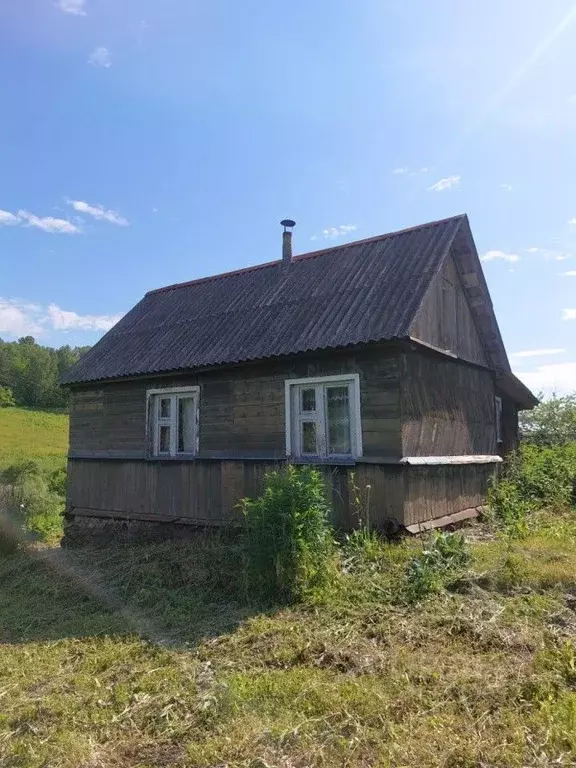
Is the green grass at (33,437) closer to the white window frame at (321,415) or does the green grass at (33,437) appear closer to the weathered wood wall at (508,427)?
the weathered wood wall at (508,427)

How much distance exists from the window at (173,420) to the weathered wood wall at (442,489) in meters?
4.30

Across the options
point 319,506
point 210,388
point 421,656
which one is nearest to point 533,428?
point 210,388

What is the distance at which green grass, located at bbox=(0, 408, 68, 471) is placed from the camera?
32669 millimetres

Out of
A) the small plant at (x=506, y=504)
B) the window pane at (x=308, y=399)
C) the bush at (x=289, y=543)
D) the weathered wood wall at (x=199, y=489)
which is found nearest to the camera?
the bush at (x=289, y=543)

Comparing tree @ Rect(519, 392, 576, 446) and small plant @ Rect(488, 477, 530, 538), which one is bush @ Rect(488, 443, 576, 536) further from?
tree @ Rect(519, 392, 576, 446)

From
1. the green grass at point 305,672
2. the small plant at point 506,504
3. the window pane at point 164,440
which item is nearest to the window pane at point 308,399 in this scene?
the green grass at point 305,672

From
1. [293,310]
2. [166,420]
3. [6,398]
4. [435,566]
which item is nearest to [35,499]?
[166,420]

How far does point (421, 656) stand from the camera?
5031 millimetres

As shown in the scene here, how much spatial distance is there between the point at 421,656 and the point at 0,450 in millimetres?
35253

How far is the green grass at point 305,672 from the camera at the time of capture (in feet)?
12.5

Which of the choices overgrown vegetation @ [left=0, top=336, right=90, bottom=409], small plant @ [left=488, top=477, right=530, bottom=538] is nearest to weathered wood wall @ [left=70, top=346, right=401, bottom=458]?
small plant @ [left=488, top=477, right=530, bottom=538]

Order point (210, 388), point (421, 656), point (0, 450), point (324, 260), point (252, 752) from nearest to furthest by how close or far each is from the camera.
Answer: point (252, 752)
point (421, 656)
point (210, 388)
point (324, 260)
point (0, 450)

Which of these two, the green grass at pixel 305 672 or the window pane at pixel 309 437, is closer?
the green grass at pixel 305 672

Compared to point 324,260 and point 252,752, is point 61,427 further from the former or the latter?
point 252,752
